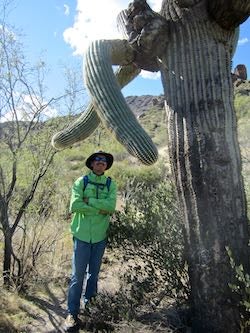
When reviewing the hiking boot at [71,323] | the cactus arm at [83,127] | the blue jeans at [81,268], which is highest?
the cactus arm at [83,127]

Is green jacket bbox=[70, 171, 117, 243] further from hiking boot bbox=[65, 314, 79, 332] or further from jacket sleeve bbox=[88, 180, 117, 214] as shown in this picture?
hiking boot bbox=[65, 314, 79, 332]

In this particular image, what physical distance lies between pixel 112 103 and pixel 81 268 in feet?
6.27

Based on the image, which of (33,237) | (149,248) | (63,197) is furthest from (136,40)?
(63,197)

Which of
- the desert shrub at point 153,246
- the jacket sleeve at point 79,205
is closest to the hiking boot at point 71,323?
the desert shrub at point 153,246

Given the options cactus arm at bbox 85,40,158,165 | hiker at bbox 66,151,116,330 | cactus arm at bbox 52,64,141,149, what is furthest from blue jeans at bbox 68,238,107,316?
cactus arm at bbox 85,40,158,165

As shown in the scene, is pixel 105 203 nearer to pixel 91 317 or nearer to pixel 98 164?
pixel 98 164

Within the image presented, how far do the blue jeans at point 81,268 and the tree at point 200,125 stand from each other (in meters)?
1.33

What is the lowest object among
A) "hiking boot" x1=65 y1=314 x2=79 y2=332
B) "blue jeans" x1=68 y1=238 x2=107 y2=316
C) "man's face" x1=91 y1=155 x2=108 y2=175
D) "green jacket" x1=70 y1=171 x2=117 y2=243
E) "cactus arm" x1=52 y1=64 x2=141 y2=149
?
"hiking boot" x1=65 y1=314 x2=79 y2=332

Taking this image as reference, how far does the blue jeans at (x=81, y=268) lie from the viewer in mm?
4711

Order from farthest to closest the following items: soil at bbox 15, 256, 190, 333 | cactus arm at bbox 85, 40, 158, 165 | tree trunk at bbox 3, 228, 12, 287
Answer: tree trunk at bbox 3, 228, 12, 287 → soil at bbox 15, 256, 190, 333 → cactus arm at bbox 85, 40, 158, 165

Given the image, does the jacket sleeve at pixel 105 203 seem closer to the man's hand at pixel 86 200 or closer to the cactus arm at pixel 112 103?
the man's hand at pixel 86 200

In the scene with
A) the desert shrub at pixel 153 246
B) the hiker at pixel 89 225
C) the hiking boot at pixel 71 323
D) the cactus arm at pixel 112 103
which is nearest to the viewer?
the cactus arm at pixel 112 103

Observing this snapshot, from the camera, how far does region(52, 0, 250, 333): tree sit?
11.7 feet

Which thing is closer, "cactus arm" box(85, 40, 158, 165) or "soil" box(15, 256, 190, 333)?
"cactus arm" box(85, 40, 158, 165)
